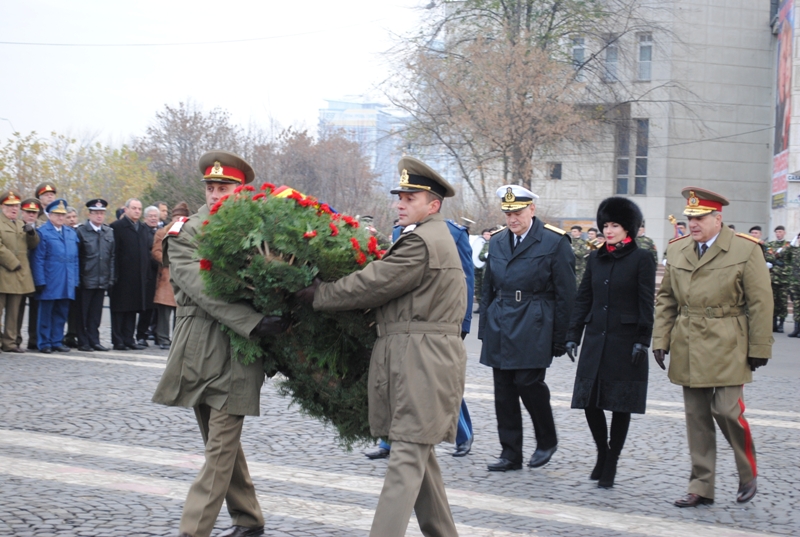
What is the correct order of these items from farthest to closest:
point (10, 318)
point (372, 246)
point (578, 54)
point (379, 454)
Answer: point (578, 54) < point (10, 318) < point (379, 454) < point (372, 246)

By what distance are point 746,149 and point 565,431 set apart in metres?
37.7

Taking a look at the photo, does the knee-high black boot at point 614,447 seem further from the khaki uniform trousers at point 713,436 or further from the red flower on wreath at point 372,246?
the red flower on wreath at point 372,246

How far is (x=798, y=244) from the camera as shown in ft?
57.9

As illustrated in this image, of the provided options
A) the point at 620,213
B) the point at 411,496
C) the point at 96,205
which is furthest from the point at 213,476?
the point at 96,205

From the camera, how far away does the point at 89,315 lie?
504 inches

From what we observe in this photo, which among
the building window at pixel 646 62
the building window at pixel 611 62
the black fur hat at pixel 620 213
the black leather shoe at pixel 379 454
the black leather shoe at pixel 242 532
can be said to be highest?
the building window at pixel 646 62

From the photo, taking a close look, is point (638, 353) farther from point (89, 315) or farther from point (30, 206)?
point (30, 206)

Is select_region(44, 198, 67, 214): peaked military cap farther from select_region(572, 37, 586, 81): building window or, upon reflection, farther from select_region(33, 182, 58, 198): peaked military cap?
select_region(572, 37, 586, 81): building window

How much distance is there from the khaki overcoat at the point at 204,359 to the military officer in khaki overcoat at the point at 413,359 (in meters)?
0.51

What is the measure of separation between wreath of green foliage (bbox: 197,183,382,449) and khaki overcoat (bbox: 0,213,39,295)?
8.43m

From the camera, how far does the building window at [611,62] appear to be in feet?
112

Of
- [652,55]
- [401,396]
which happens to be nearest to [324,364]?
[401,396]

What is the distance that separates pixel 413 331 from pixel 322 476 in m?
2.21

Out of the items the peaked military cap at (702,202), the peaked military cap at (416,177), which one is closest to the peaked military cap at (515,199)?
the peaked military cap at (702,202)
